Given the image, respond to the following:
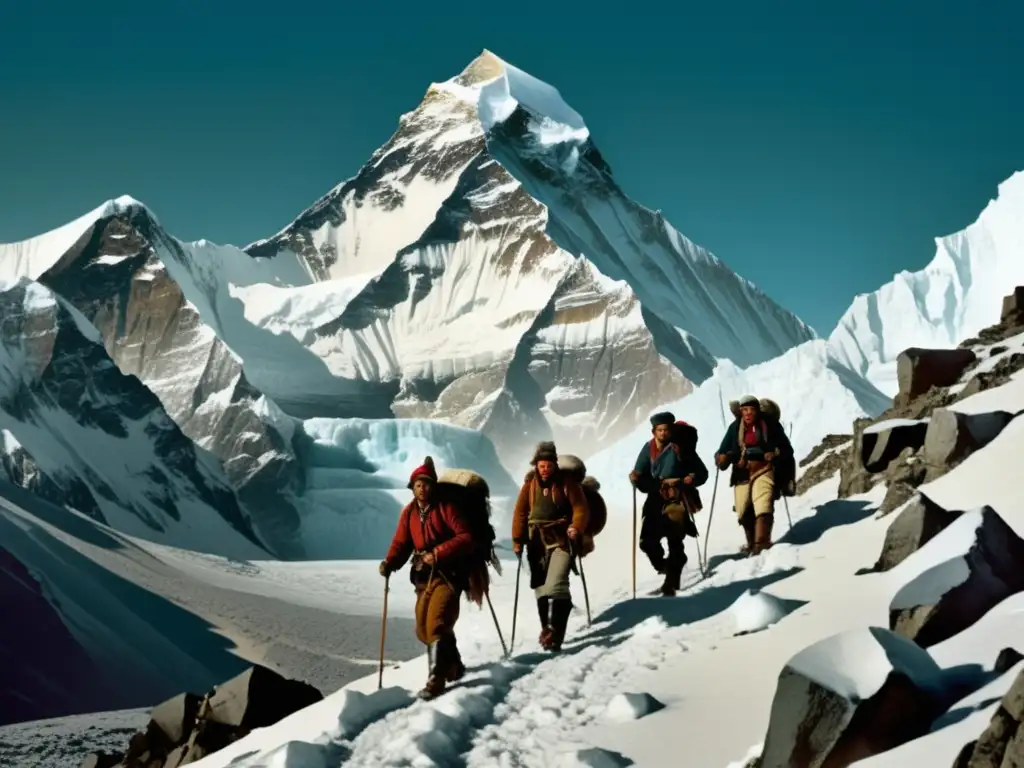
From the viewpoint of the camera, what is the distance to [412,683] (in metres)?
8.59

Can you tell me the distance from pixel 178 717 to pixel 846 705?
7794 millimetres

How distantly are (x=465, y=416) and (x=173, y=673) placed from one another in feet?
485

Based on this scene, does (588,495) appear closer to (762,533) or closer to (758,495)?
(758,495)

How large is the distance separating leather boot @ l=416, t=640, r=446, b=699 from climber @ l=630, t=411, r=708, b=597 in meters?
3.32

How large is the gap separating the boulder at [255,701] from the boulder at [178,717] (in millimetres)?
531

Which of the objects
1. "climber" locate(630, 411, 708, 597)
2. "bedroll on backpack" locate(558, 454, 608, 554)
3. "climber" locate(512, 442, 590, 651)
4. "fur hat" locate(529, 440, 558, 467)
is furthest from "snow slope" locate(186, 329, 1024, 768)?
"fur hat" locate(529, 440, 558, 467)

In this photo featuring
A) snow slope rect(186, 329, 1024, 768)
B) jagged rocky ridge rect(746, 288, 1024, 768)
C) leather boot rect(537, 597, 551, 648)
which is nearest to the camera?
jagged rocky ridge rect(746, 288, 1024, 768)

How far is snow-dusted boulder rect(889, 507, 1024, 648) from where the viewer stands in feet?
18.4

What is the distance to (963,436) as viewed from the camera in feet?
35.2

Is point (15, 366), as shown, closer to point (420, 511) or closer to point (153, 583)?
point (153, 583)

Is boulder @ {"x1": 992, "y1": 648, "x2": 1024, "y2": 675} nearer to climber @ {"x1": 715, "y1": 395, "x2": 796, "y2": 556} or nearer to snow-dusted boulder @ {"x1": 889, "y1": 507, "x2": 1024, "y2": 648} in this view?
snow-dusted boulder @ {"x1": 889, "y1": 507, "x2": 1024, "y2": 648}

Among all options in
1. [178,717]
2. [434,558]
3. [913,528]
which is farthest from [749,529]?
[178,717]

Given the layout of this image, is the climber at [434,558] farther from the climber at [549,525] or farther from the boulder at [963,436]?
the boulder at [963,436]

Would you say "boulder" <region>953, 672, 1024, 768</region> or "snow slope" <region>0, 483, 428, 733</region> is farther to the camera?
"snow slope" <region>0, 483, 428, 733</region>
